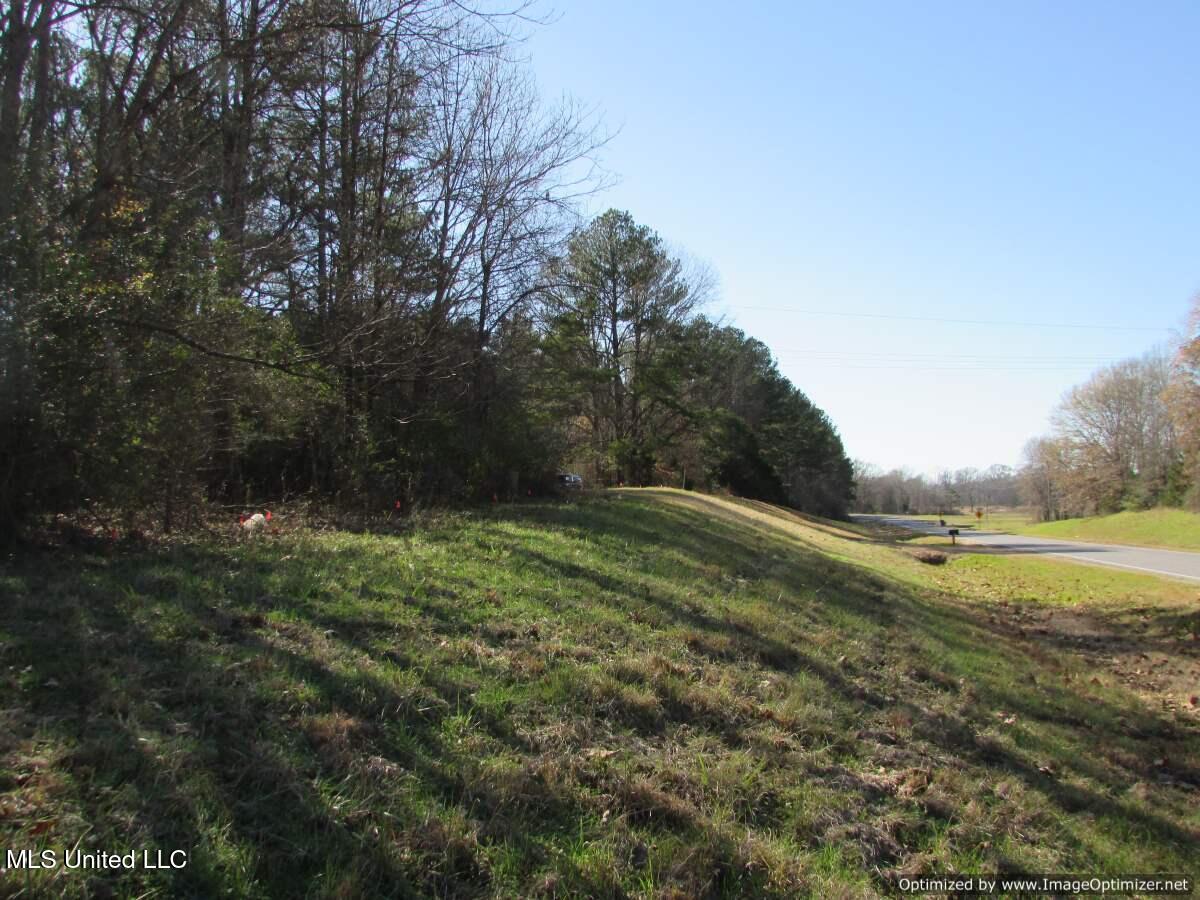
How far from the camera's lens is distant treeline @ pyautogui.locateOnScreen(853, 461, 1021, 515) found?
117m

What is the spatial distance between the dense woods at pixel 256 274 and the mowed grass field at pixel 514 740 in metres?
1.48

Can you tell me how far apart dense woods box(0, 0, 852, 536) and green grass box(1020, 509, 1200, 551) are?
90.5 feet

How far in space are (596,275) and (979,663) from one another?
103 feet

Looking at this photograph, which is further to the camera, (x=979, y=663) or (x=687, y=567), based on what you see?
(x=687, y=567)

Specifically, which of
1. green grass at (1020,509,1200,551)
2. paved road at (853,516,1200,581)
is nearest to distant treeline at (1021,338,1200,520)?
green grass at (1020,509,1200,551)

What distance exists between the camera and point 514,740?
388 centimetres

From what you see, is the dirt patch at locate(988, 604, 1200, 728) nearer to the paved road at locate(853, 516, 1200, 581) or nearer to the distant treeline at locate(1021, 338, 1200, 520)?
the paved road at locate(853, 516, 1200, 581)

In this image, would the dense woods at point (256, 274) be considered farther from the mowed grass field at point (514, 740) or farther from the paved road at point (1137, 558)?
the paved road at point (1137, 558)

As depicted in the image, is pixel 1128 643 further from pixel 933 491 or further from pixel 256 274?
pixel 933 491

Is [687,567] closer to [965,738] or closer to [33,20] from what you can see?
[965,738]

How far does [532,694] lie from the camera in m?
4.46

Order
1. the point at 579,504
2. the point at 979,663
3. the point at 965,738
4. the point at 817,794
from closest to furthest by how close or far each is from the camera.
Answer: the point at 817,794 → the point at 965,738 → the point at 979,663 → the point at 579,504

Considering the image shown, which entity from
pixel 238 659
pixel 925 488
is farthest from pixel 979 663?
pixel 925 488

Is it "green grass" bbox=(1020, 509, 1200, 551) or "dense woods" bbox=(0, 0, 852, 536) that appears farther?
"green grass" bbox=(1020, 509, 1200, 551)
